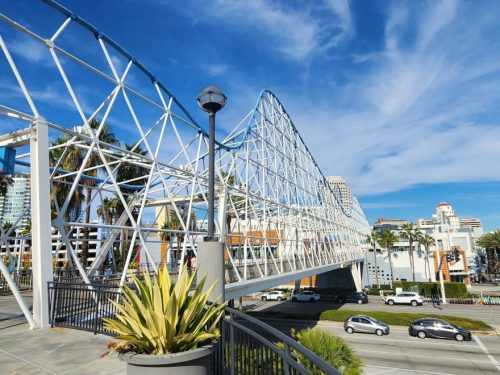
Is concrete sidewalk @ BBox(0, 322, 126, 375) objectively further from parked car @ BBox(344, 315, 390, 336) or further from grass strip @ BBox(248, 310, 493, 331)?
grass strip @ BBox(248, 310, 493, 331)

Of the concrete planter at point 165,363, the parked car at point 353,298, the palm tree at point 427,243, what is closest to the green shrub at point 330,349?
the concrete planter at point 165,363

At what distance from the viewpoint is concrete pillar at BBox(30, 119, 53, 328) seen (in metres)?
8.62

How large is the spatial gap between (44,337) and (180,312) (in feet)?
16.4

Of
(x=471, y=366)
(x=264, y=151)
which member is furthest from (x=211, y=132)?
(x=264, y=151)

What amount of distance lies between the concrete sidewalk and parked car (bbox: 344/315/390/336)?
82.5 ft

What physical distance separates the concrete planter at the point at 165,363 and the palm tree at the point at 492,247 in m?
86.9

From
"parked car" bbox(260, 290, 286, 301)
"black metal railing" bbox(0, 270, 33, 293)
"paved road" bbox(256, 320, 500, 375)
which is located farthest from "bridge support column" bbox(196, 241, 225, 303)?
"parked car" bbox(260, 290, 286, 301)

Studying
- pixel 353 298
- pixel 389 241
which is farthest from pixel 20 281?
pixel 389 241

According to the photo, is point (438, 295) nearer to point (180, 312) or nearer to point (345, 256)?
point (345, 256)

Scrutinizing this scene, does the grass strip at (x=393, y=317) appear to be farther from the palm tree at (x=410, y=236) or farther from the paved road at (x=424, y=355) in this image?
the palm tree at (x=410, y=236)

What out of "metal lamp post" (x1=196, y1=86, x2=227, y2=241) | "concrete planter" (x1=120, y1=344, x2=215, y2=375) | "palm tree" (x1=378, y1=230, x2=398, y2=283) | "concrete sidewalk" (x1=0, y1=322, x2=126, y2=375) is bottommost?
"palm tree" (x1=378, y1=230, x2=398, y2=283)

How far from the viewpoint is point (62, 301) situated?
8.80 m

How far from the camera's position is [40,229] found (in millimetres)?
8938

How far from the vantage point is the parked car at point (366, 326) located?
27281mm
